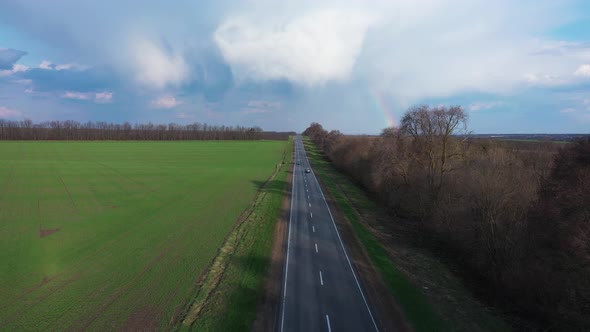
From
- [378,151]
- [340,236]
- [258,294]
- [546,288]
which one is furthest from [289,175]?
[546,288]

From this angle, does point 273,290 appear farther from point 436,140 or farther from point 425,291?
point 436,140

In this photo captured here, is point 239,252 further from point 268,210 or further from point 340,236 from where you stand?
point 268,210

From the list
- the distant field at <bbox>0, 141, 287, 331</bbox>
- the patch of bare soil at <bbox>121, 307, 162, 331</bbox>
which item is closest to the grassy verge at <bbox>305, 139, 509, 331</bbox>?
the distant field at <bbox>0, 141, 287, 331</bbox>

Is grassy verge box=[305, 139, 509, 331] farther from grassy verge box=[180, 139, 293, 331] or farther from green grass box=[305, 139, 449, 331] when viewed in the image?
grassy verge box=[180, 139, 293, 331]

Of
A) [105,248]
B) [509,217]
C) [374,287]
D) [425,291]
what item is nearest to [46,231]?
[105,248]

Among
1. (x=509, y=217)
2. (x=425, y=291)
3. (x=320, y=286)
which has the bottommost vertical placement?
(x=425, y=291)

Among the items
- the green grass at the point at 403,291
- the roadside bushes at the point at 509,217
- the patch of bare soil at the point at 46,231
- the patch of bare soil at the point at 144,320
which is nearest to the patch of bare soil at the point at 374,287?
the green grass at the point at 403,291
